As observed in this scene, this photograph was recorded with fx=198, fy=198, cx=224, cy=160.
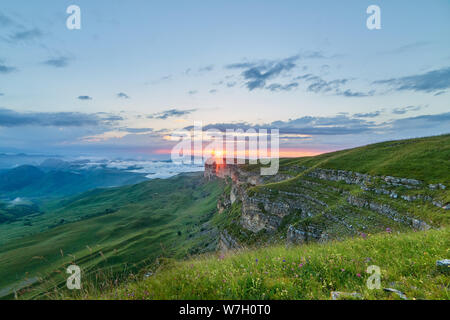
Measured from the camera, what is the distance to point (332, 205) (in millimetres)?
38094

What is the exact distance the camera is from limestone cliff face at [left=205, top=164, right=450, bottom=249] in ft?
86.1

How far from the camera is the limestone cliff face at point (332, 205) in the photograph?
26250 millimetres

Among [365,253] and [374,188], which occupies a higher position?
[365,253]

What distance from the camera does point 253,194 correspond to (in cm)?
6556

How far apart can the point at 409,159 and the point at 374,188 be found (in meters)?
11.3
